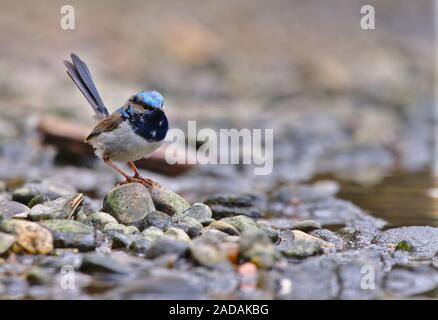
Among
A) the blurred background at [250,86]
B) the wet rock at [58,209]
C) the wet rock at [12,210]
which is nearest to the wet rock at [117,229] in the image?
the wet rock at [58,209]

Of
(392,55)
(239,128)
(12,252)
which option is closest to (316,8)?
(392,55)

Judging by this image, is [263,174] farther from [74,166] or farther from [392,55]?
[392,55]

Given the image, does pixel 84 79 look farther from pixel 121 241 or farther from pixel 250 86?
pixel 250 86

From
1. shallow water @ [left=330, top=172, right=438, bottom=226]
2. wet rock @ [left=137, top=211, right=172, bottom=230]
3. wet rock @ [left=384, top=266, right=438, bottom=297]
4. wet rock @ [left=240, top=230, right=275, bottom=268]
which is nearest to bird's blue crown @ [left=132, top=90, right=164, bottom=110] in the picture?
wet rock @ [left=137, top=211, right=172, bottom=230]

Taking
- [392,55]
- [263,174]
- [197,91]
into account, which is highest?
[392,55]

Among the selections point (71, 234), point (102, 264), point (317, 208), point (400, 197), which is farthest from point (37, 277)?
point (400, 197)
